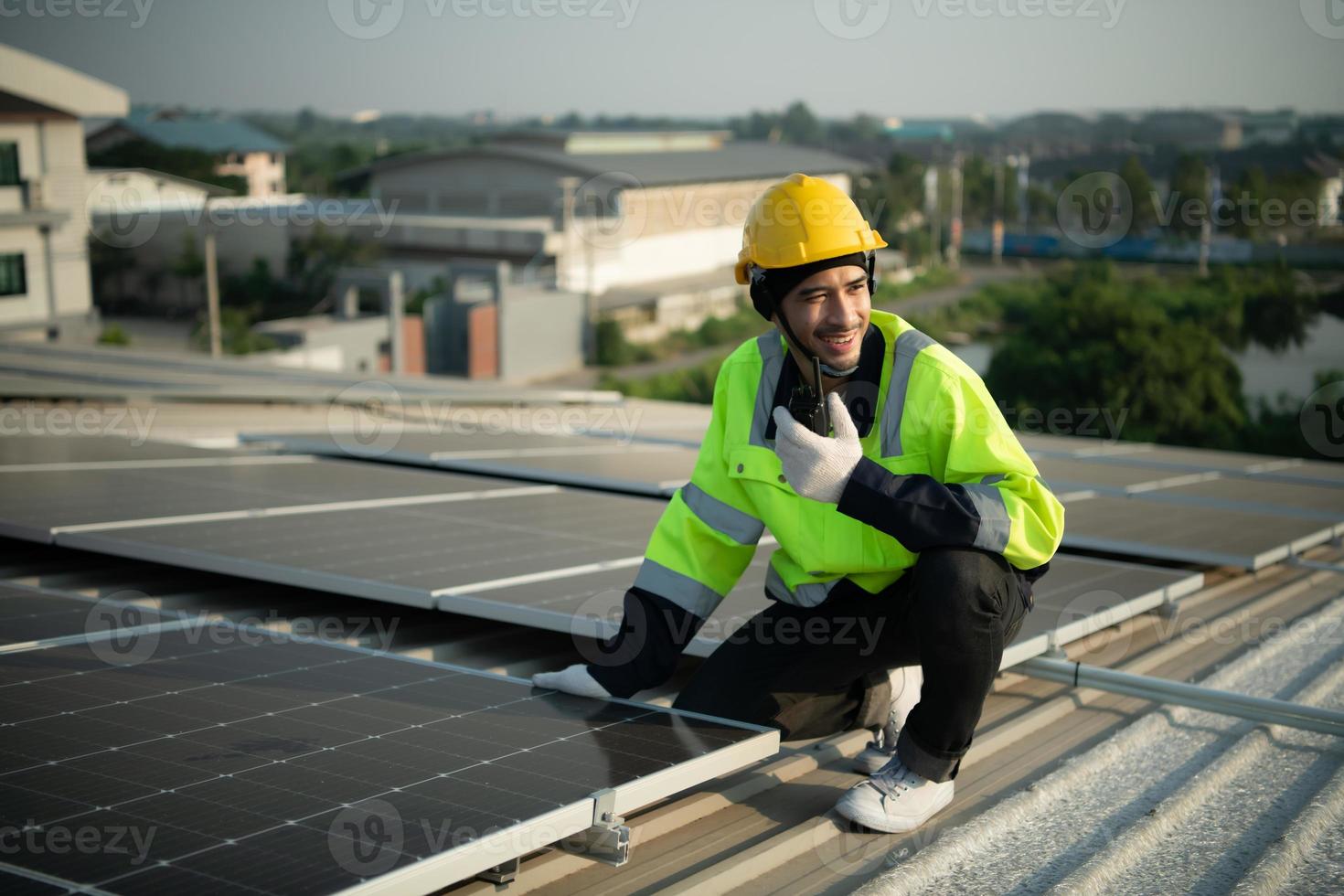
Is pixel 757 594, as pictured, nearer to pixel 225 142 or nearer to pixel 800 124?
pixel 225 142

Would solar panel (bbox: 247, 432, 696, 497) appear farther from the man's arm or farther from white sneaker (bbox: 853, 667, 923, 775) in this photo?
the man's arm

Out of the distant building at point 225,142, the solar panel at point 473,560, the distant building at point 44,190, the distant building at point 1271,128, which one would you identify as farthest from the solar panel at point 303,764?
the distant building at point 225,142

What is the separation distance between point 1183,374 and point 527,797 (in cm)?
4336

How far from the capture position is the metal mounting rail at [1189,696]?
15.4 ft

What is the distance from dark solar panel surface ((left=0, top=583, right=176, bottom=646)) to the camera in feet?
14.1

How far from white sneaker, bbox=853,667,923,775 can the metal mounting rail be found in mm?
1073

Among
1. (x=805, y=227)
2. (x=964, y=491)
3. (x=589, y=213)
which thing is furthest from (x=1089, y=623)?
(x=589, y=213)

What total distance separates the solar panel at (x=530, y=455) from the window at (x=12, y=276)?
93.6 ft

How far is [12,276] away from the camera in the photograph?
34.7m

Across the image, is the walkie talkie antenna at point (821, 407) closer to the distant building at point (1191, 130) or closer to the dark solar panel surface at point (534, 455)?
the dark solar panel surface at point (534, 455)

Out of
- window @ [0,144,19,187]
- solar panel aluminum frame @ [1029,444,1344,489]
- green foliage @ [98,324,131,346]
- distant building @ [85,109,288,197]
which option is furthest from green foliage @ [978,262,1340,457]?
distant building @ [85,109,288,197]

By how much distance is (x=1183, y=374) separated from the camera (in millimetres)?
42781

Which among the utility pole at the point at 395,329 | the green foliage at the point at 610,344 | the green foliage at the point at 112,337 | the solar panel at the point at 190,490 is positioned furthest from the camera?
the green foliage at the point at 610,344

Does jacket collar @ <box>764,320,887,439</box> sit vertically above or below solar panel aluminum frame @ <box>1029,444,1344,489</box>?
above
